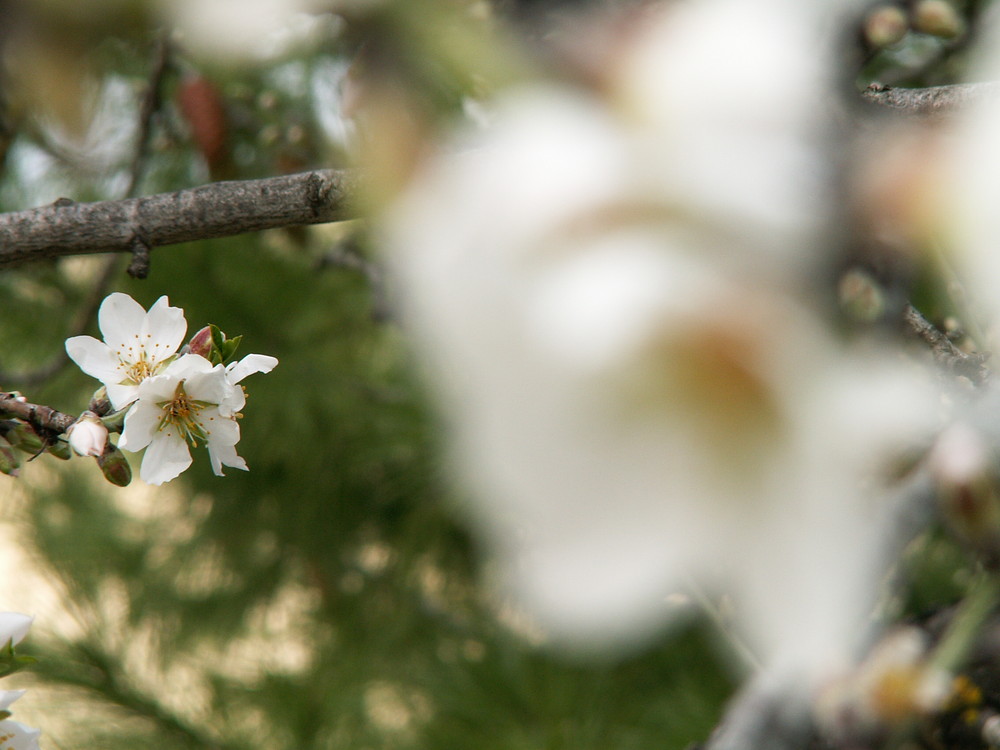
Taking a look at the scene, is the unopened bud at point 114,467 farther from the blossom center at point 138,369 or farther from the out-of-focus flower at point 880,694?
the out-of-focus flower at point 880,694

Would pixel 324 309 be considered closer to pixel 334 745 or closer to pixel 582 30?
pixel 334 745

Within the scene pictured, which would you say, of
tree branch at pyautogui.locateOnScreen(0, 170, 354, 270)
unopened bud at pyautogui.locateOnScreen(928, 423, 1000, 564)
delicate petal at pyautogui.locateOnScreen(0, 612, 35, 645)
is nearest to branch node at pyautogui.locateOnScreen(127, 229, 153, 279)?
tree branch at pyautogui.locateOnScreen(0, 170, 354, 270)

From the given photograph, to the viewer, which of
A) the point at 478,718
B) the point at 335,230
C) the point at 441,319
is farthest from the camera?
the point at 335,230

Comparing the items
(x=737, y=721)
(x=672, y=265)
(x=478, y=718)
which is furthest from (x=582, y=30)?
(x=478, y=718)

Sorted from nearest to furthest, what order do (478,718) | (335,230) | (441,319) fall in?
(441,319), (478,718), (335,230)

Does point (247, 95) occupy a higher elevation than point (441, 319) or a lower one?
higher

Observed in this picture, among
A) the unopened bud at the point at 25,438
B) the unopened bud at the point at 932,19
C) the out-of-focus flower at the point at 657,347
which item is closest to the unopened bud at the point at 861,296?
the out-of-focus flower at the point at 657,347
